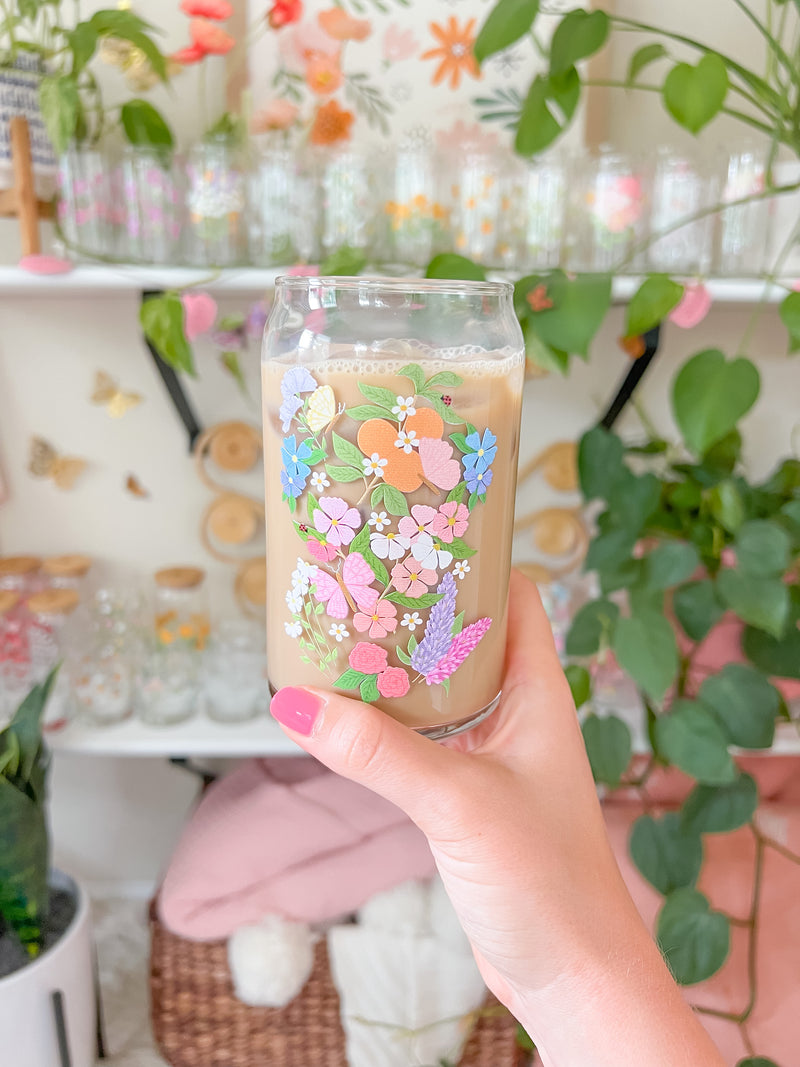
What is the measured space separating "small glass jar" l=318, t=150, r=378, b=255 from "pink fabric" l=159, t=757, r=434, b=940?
0.88 metres

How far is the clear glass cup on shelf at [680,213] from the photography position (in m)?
1.11

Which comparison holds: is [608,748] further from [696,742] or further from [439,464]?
[439,464]

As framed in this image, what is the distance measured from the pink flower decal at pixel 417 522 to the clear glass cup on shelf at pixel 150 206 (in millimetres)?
780

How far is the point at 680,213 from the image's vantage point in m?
1.11

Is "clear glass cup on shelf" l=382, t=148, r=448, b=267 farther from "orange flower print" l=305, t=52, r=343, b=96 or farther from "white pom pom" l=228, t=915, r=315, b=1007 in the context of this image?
"white pom pom" l=228, t=915, r=315, b=1007

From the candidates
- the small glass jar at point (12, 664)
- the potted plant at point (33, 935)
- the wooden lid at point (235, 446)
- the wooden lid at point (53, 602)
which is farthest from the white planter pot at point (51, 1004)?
the wooden lid at point (235, 446)

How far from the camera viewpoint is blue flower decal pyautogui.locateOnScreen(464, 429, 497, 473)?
0.52 m

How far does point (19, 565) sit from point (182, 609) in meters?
0.28

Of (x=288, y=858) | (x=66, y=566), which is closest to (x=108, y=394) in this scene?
(x=66, y=566)

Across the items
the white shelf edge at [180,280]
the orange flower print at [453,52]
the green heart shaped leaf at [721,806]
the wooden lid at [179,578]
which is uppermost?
the orange flower print at [453,52]

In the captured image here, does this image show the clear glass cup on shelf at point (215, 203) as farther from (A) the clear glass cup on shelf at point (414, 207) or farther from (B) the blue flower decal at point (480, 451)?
(B) the blue flower decal at point (480, 451)

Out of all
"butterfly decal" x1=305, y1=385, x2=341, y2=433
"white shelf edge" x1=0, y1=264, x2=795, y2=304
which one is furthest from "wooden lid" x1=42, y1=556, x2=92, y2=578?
"butterfly decal" x1=305, y1=385, x2=341, y2=433

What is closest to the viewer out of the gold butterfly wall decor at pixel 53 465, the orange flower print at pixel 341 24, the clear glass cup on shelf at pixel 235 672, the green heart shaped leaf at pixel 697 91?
the green heart shaped leaf at pixel 697 91

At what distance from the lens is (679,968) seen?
97 centimetres
